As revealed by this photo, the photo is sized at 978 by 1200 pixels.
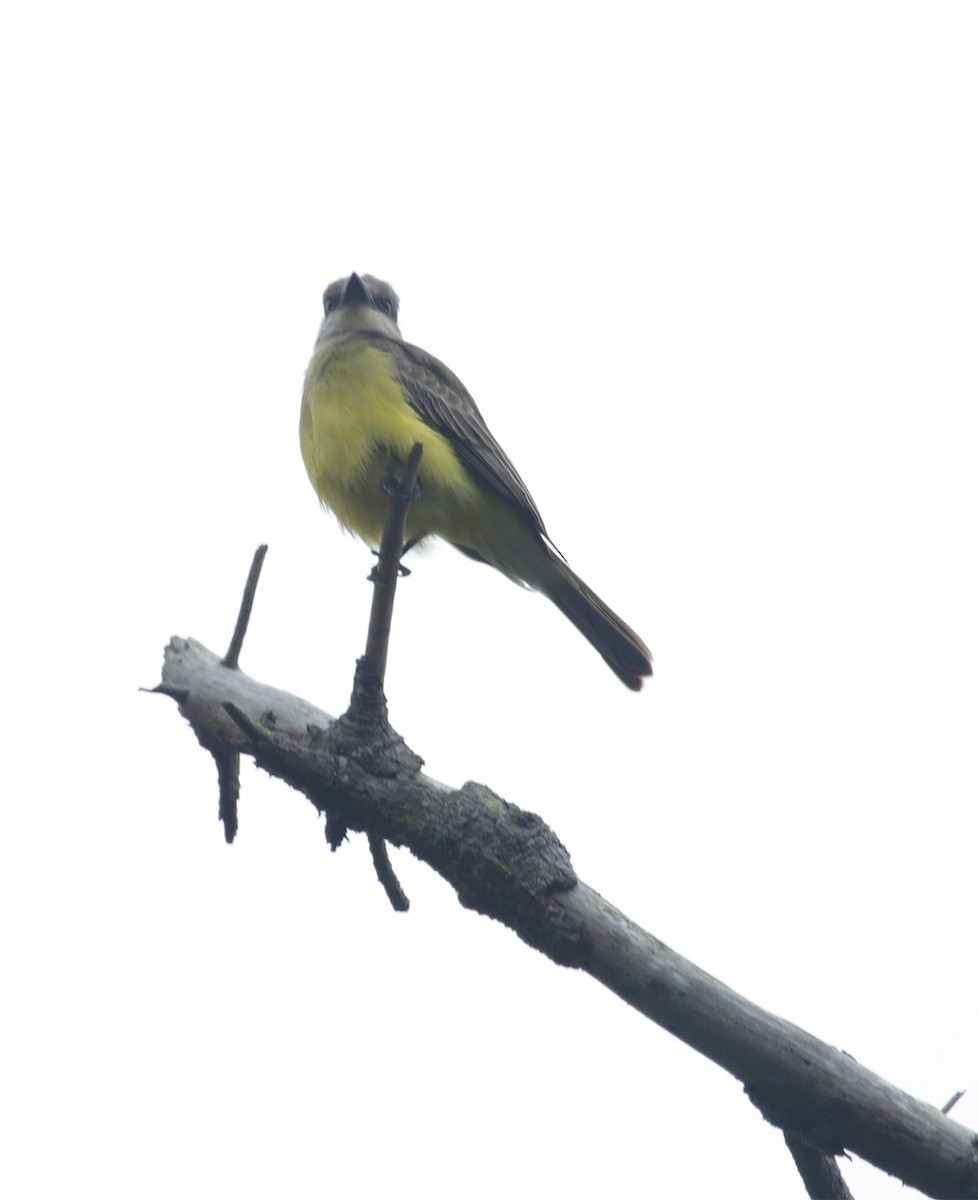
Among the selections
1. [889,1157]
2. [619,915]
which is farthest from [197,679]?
[889,1157]

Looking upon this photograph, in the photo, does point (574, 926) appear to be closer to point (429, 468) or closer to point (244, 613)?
point (244, 613)

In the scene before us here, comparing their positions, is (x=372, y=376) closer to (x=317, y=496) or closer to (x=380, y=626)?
(x=317, y=496)

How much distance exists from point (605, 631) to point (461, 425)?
139 cm

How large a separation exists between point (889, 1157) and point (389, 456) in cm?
423

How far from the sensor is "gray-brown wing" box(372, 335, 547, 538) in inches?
275

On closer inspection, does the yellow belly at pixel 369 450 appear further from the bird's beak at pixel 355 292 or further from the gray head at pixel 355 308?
the bird's beak at pixel 355 292

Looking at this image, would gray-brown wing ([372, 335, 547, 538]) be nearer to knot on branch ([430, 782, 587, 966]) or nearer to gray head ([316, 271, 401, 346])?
gray head ([316, 271, 401, 346])

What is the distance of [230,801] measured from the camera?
4.57 metres

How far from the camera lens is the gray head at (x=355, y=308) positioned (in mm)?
8625

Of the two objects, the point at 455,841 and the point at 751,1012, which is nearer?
the point at 751,1012

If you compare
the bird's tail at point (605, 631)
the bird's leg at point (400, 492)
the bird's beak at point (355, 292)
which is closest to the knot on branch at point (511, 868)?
the bird's leg at point (400, 492)

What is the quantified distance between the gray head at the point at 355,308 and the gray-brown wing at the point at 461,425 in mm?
1031

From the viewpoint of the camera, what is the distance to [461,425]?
23.4 feet

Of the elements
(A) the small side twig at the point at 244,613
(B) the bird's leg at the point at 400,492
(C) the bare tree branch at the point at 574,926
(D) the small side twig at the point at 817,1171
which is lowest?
(D) the small side twig at the point at 817,1171
